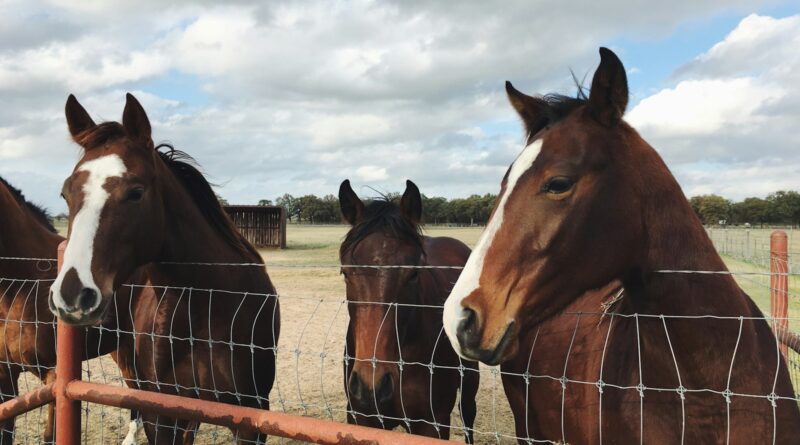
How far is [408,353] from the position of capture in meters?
3.34

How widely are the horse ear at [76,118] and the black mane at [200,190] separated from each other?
40 cm

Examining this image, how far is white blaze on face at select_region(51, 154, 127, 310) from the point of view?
2.44 m

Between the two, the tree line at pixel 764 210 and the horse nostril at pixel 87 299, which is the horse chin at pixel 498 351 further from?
the tree line at pixel 764 210

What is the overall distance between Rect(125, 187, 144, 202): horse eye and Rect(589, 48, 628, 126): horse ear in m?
2.22

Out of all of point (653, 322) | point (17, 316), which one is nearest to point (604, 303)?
point (653, 322)

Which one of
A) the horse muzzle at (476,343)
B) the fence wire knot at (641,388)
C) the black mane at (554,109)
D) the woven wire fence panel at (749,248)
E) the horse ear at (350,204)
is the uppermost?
the black mane at (554,109)

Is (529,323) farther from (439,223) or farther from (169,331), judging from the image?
(439,223)

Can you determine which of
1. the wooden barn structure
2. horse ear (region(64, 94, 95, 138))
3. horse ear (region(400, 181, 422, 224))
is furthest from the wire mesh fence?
the wooden barn structure

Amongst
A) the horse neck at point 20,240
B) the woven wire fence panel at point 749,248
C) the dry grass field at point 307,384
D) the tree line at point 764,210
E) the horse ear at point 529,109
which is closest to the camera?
the horse ear at point 529,109

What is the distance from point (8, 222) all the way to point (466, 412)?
164 inches

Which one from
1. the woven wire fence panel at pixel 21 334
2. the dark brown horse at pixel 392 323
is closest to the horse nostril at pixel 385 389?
the dark brown horse at pixel 392 323

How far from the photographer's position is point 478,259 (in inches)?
71.0

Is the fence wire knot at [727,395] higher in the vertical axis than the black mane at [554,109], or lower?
lower

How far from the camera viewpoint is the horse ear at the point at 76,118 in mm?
3068
